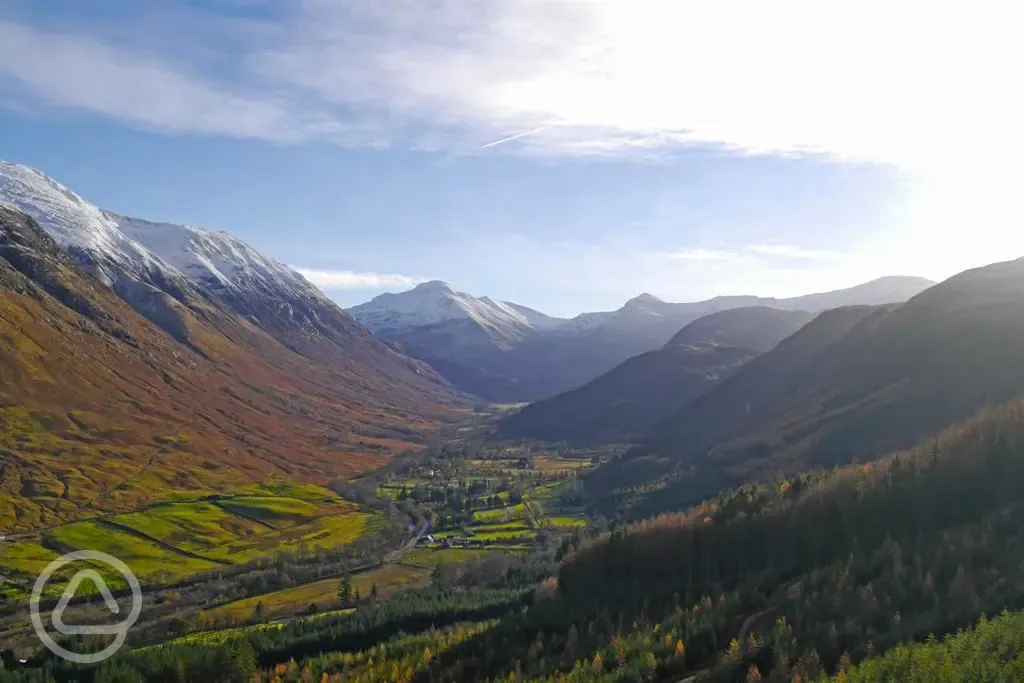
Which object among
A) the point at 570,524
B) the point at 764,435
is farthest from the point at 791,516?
the point at 764,435

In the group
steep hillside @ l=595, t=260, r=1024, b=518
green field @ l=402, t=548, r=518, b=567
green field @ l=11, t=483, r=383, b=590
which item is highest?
steep hillside @ l=595, t=260, r=1024, b=518

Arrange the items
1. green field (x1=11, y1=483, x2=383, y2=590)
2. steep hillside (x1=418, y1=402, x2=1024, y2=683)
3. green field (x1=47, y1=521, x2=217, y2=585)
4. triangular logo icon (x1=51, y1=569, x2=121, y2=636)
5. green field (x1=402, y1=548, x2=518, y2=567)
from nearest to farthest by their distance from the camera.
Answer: steep hillside (x1=418, y1=402, x2=1024, y2=683), triangular logo icon (x1=51, y1=569, x2=121, y2=636), green field (x1=11, y1=483, x2=383, y2=590), green field (x1=47, y1=521, x2=217, y2=585), green field (x1=402, y1=548, x2=518, y2=567)

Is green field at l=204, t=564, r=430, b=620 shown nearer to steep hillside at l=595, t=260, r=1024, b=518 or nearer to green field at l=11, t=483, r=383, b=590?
green field at l=11, t=483, r=383, b=590

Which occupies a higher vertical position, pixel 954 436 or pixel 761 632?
pixel 954 436

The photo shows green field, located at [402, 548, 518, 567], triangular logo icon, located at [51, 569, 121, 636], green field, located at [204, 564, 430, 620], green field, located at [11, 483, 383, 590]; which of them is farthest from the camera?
green field, located at [402, 548, 518, 567]

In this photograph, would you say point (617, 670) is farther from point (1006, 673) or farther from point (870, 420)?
point (870, 420)

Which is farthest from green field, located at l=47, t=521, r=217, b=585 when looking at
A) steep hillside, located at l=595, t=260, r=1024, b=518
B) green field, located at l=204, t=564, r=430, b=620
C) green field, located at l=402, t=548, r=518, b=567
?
steep hillside, located at l=595, t=260, r=1024, b=518

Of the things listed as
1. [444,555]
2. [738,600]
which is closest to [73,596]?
[444,555]

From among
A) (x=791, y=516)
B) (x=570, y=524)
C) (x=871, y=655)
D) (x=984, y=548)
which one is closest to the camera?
(x=871, y=655)

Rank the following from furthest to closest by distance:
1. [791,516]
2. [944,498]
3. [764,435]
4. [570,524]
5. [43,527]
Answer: [764,435] → [570,524] → [43,527] → [791,516] → [944,498]
